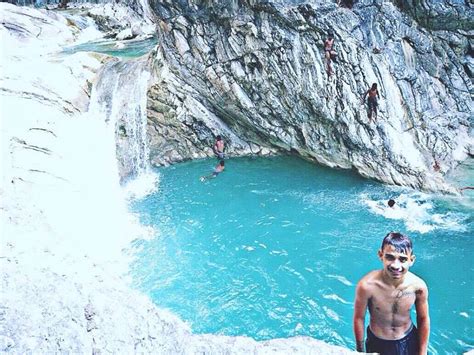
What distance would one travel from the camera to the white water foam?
10.4m

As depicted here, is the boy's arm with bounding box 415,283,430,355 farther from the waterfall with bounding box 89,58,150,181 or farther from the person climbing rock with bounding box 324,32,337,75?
the waterfall with bounding box 89,58,150,181

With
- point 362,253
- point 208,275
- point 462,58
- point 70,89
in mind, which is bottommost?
point 208,275

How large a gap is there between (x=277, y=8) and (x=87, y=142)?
7.56 metres

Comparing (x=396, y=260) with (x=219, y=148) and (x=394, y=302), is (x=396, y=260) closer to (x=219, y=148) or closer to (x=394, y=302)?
(x=394, y=302)

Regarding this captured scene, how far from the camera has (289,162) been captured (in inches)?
589

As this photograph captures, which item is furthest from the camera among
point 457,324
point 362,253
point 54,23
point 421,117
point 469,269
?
point 54,23

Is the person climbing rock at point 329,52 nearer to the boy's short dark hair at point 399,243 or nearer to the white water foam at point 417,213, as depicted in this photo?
the white water foam at point 417,213

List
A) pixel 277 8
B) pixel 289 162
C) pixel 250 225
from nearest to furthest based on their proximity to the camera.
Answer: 1. pixel 250 225
2. pixel 277 8
3. pixel 289 162

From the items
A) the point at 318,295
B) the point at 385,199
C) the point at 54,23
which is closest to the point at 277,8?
the point at 385,199

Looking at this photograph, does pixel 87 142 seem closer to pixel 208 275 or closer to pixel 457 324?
pixel 208 275

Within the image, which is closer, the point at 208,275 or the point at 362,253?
the point at 208,275

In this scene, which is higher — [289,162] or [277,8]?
[277,8]

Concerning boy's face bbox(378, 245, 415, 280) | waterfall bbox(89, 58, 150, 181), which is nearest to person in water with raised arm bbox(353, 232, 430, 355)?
boy's face bbox(378, 245, 415, 280)

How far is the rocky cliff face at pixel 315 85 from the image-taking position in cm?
1304
